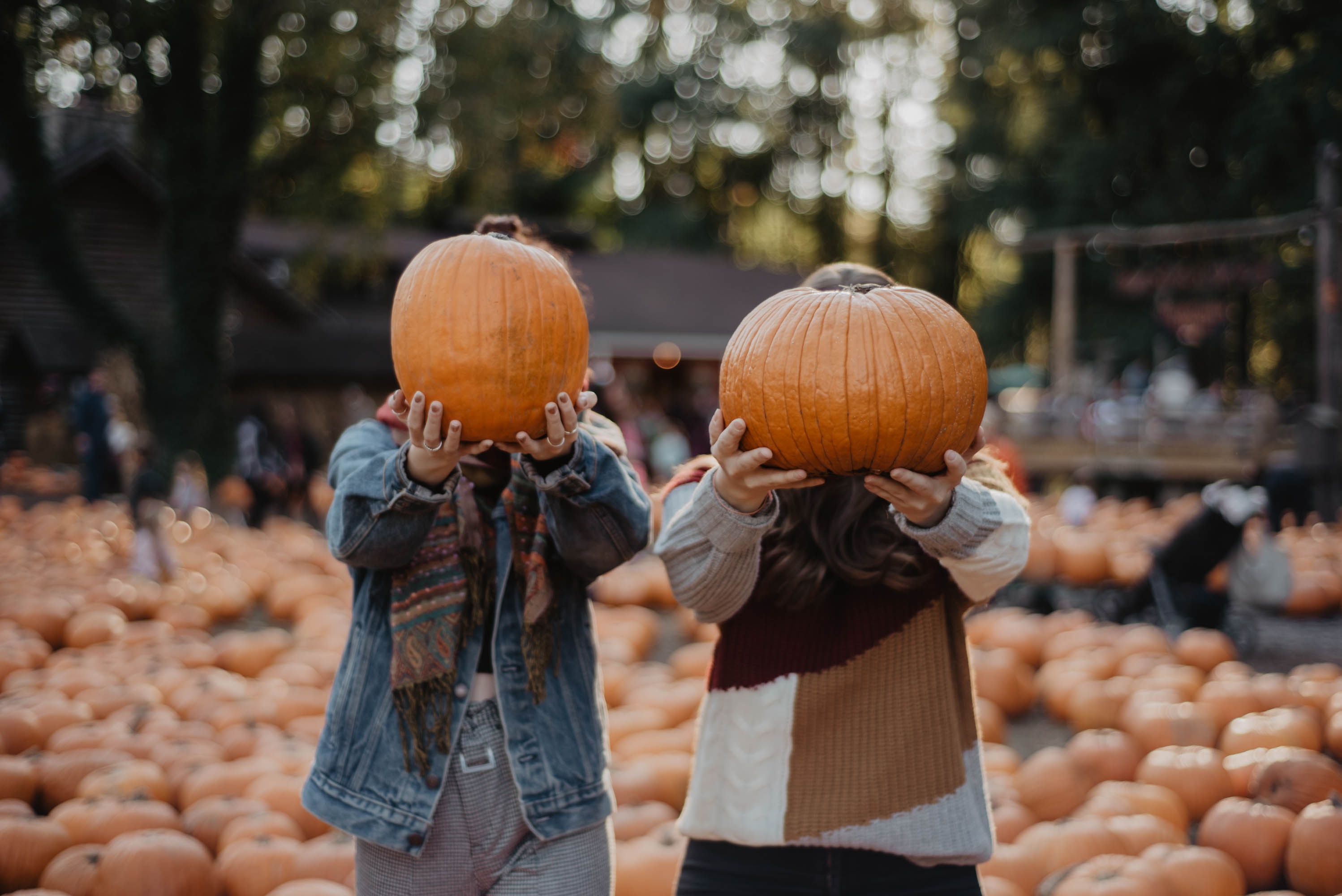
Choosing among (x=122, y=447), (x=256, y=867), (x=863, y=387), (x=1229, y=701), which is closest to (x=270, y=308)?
(x=122, y=447)

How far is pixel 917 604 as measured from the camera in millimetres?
2027

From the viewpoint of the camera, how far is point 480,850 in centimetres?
192

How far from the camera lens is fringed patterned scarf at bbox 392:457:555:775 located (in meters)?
1.89

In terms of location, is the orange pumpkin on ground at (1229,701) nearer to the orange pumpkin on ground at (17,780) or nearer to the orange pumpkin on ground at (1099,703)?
the orange pumpkin on ground at (1099,703)

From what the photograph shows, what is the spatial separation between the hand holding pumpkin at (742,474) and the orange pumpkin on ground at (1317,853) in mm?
2587

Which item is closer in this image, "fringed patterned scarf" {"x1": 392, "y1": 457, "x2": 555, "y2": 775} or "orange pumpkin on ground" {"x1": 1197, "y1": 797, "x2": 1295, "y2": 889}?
"fringed patterned scarf" {"x1": 392, "y1": 457, "x2": 555, "y2": 775}

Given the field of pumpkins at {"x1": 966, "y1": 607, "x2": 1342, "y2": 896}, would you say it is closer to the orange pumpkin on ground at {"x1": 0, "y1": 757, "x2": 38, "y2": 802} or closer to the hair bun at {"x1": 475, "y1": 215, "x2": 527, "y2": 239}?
the hair bun at {"x1": 475, "y1": 215, "x2": 527, "y2": 239}

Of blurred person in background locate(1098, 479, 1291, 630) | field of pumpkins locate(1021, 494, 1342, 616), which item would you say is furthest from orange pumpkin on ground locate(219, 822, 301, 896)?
blurred person in background locate(1098, 479, 1291, 630)

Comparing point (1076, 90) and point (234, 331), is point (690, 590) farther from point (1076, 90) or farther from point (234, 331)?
point (1076, 90)

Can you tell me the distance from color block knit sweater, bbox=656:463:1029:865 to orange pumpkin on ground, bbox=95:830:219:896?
2.00 metres

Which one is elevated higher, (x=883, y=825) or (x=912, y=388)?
(x=912, y=388)

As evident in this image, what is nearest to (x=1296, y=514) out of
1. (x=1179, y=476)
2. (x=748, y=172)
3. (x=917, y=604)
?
(x=1179, y=476)

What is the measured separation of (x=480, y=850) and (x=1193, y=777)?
10.2ft

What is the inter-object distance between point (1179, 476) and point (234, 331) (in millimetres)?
19254
